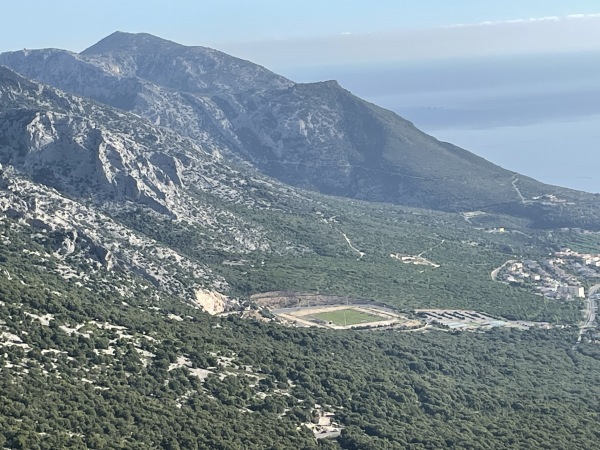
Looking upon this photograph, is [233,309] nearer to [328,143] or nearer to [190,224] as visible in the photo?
[190,224]

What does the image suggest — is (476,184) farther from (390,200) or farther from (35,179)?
(35,179)

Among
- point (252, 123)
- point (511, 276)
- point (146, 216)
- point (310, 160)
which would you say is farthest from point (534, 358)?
point (252, 123)

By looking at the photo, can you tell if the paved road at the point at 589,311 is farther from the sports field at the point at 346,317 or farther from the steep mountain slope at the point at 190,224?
the sports field at the point at 346,317

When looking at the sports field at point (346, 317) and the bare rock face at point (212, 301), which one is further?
the sports field at point (346, 317)

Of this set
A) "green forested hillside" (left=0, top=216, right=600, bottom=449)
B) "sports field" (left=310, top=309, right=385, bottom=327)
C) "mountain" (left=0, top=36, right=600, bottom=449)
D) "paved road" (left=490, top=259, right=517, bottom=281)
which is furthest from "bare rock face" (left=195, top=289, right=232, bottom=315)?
"paved road" (left=490, top=259, right=517, bottom=281)

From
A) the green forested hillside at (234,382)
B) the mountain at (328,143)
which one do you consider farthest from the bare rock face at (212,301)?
the mountain at (328,143)

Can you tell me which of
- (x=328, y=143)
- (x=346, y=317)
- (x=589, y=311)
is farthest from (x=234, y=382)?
(x=328, y=143)
